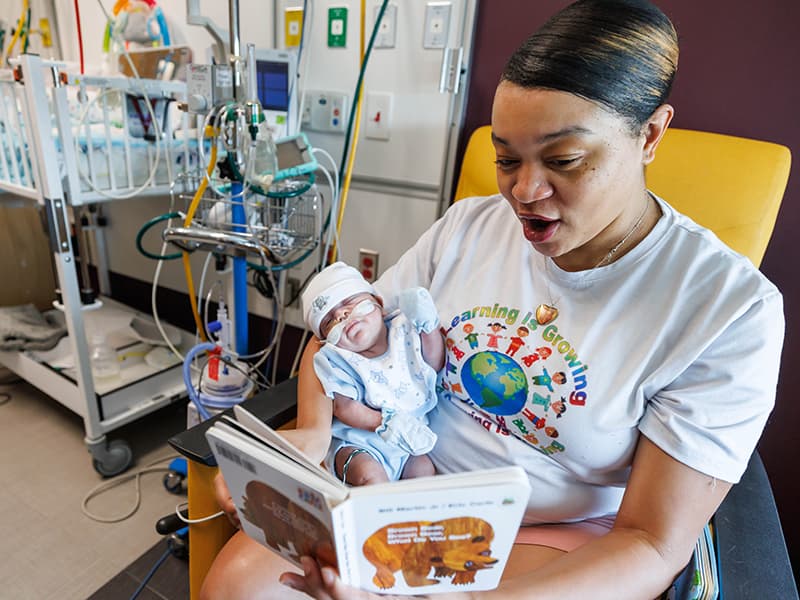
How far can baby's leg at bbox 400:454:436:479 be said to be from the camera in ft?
2.84

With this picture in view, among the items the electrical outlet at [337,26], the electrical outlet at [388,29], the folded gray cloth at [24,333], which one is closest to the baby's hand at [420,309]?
the electrical outlet at [388,29]

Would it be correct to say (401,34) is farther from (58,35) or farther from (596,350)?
(58,35)

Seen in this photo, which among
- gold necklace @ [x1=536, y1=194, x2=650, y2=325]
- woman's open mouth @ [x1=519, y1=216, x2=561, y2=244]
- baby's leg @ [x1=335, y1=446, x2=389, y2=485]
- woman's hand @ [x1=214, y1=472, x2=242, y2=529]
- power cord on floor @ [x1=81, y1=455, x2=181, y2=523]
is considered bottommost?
power cord on floor @ [x1=81, y1=455, x2=181, y2=523]

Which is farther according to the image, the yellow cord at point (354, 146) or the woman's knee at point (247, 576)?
the yellow cord at point (354, 146)

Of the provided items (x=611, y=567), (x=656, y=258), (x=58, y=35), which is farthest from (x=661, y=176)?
(x=58, y=35)

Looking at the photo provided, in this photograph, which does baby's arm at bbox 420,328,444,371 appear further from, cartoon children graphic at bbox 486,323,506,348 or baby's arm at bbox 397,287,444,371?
cartoon children graphic at bbox 486,323,506,348

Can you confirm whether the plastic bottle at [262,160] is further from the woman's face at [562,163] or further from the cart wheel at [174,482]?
the cart wheel at [174,482]

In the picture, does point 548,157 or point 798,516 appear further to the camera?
point 798,516

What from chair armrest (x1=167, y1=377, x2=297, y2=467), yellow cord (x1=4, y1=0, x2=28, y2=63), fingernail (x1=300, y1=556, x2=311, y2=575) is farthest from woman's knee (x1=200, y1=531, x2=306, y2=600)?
yellow cord (x1=4, y1=0, x2=28, y2=63)

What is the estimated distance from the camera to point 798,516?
1.29m

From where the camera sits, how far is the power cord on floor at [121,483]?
1.40 meters

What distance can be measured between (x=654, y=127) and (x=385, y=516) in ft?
1.86

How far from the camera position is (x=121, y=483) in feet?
5.04

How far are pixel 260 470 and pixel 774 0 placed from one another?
4.41ft
